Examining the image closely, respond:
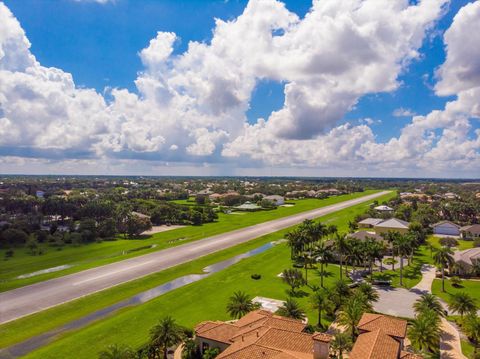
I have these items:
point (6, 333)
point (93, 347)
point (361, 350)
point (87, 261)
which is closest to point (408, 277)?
point (361, 350)

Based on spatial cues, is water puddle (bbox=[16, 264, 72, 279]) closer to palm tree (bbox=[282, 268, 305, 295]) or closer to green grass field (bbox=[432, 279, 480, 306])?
palm tree (bbox=[282, 268, 305, 295])

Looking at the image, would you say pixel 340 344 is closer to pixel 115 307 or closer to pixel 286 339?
pixel 286 339

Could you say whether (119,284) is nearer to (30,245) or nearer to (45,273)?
(45,273)

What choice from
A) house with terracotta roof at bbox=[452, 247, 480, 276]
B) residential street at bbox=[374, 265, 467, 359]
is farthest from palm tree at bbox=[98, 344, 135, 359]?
house with terracotta roof at bbox=[452, 247, 480, 276]

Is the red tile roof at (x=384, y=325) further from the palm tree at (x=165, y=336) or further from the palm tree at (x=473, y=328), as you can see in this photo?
the palm tree at (x=165, y=336)

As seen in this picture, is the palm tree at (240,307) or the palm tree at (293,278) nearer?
the palm tree at (240,307)

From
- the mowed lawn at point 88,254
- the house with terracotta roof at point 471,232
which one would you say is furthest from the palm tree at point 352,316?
the house with terracotta roof at point 471,232
